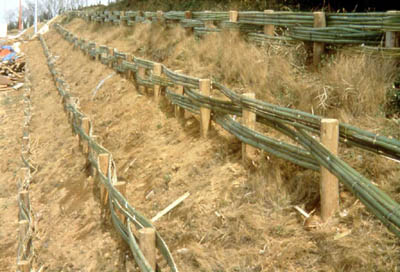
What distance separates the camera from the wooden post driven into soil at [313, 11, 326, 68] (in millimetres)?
7836

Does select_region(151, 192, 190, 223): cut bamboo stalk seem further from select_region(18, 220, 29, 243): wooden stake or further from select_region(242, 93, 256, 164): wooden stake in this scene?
select_region(18, 220, 29, 243): wooden stake

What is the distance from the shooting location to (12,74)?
28.7m

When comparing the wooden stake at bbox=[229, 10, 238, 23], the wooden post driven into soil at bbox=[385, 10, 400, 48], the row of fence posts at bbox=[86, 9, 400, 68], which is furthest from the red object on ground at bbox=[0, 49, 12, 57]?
the wooden post driven into soil at bbox=[385, 10, 400, 48]

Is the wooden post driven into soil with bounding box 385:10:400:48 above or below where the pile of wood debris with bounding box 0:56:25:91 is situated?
Answer: above

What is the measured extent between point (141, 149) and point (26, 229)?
93.2 inches

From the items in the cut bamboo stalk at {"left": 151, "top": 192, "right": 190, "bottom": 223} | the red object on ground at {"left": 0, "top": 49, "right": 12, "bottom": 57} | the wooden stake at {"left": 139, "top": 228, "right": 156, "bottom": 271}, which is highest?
the wooden stake at {"left": 139, "top": 228, "right": 156, "bottom": 271}

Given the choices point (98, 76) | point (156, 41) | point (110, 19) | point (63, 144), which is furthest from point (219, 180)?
point (110, 19)

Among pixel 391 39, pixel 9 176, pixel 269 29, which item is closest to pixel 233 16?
pixel 269 29

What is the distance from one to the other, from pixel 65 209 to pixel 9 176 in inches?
155

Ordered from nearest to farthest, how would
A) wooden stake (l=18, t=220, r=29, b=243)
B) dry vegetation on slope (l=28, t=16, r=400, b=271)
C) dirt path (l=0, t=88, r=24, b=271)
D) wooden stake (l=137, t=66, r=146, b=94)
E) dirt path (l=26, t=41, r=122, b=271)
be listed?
dry vegetation on slope (l=28, t=16, r=400, b=271)
dirt path (l=26, t=41, r=122, b=271)
wooden stake (l=18, t=220, r=29, b=243)
dirt path (l=0, t=88, r=24, b=271)
wooden stake (l=137, t=66, r=146, b=94)

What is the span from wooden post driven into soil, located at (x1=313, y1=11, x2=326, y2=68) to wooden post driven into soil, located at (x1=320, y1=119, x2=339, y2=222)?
3217 millimetres

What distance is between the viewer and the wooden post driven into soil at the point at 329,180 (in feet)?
16.3

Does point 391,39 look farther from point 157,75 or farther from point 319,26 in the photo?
point 157,75

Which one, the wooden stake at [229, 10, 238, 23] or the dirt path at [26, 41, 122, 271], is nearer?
the dirt path at [26, 41, 122, 271]
